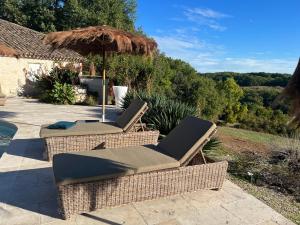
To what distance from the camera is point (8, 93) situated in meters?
18.5

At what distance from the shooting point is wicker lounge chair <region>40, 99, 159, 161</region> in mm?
5789

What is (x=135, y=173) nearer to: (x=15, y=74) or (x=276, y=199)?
(x=276, y=199)

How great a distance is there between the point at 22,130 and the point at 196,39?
19.9 m

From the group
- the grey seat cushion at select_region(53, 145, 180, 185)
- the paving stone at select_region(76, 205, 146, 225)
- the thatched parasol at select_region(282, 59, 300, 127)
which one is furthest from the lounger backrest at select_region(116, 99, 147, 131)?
the thatched parasol at select_region(282, 59, 300, 127)

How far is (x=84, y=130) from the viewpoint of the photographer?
620 cm

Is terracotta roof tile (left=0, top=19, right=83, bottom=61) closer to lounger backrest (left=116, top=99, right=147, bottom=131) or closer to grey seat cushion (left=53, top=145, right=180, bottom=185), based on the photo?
lounger backrest (left=116, top=99, right=147, bottom=131)

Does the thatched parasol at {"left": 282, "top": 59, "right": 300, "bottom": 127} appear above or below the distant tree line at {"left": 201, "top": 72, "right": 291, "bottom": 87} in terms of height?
below

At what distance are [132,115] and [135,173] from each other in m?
2.81

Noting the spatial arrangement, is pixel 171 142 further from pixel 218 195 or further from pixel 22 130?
pixel 22 130

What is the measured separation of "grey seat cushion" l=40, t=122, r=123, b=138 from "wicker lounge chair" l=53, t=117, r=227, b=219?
4.94ft

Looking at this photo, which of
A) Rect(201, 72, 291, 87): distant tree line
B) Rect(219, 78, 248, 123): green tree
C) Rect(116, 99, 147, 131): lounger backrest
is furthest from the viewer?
Rect(201, 72, 291, 87): distant tree line

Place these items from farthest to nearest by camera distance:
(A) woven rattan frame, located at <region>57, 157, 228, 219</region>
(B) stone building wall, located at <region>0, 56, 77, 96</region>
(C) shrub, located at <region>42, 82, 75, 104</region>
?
(B) stone building wall, located at <region>0, 56, 77, 96</region>
(C) shrub, located at <region>42, 82, 75, 104</region>
(A) woven rattan frame, located at <region>57, 157, 228, 219</region>

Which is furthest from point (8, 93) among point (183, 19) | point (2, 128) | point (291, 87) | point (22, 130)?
point (291, 87)

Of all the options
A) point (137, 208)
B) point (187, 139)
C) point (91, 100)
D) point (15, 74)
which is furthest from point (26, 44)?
point (137, 208)
